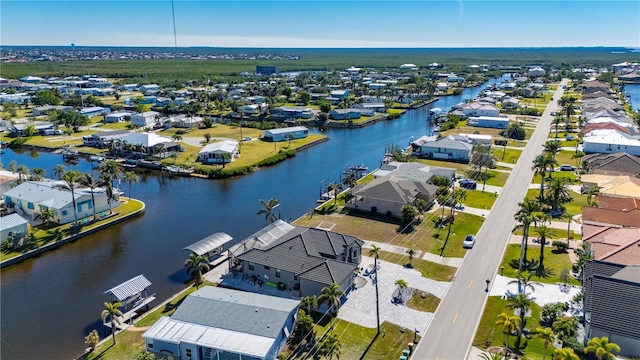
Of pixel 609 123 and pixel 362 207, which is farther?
pixel 609 123

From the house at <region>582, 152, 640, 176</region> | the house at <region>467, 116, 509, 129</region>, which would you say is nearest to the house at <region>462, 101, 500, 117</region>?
the house at <region>467, 116, 509, 129</region>

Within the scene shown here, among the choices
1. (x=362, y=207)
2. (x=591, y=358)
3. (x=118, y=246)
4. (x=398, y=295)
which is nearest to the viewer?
(x=591, y=358)

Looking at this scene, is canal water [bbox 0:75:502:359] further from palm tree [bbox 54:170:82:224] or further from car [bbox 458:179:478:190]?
car [bbox 458:179:478:190]

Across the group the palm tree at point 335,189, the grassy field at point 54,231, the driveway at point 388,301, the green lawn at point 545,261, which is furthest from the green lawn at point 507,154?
the grassy field at point 54,231

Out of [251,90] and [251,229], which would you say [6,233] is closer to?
[251,229]

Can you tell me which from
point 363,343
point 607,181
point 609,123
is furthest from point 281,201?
A: point 609,123

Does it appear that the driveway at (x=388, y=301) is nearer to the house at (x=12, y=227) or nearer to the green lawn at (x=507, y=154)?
the house at (x=12, y=227)
